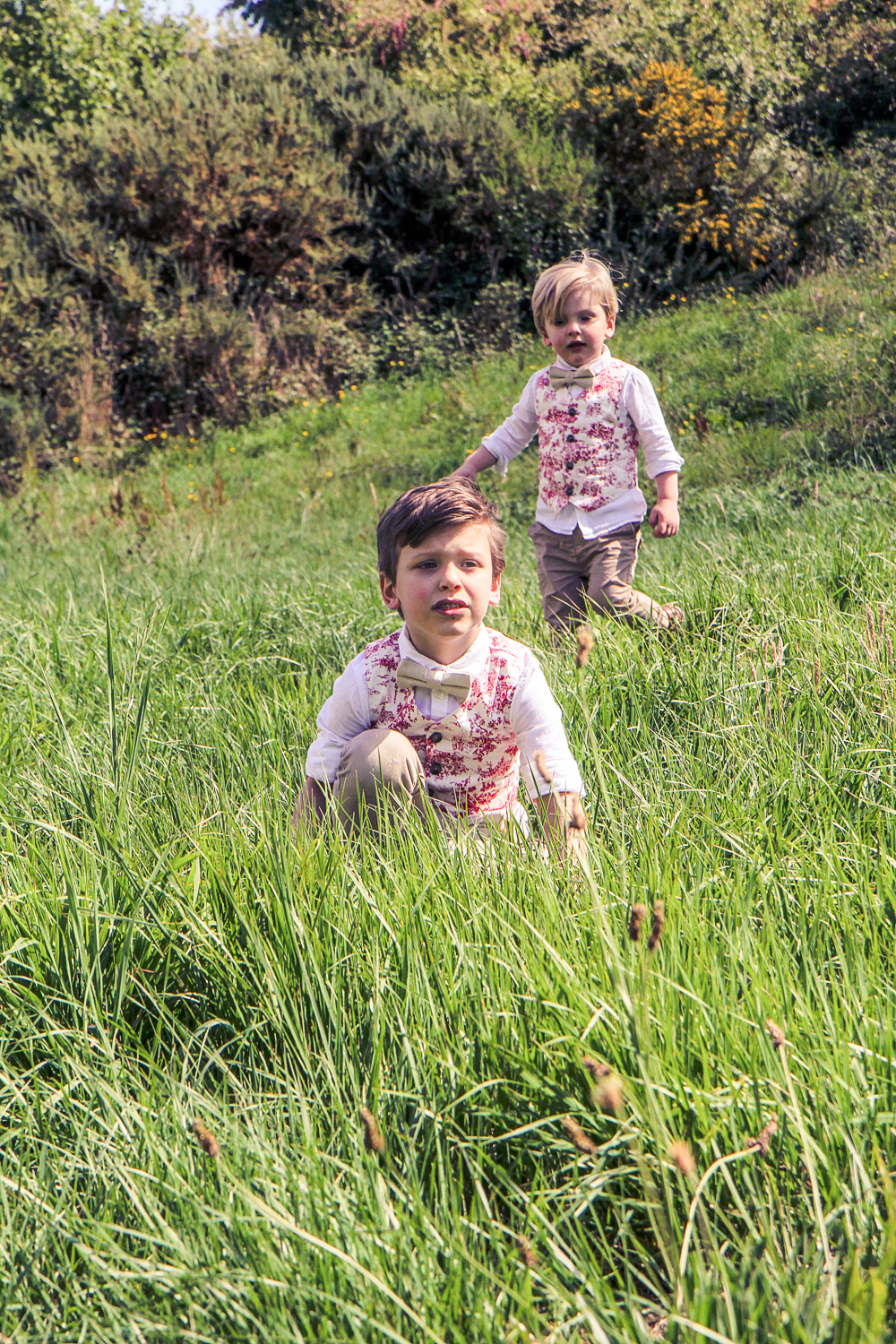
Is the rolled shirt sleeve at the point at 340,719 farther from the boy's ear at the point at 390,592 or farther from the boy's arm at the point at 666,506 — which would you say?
the boy's arm at the point at 666,506

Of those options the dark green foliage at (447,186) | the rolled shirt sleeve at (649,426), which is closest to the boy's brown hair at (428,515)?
the rolled shirt sleeve at (649,426)

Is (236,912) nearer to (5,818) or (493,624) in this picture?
(5,818)

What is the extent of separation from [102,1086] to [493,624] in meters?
2.70

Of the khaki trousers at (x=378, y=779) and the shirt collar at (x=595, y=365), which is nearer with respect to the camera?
the khaki trousers at (x=378, y=779)

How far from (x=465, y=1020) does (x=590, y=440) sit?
3069mm

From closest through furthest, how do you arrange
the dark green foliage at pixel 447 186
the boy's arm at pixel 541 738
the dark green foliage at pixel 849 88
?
the boy's arm at pixel 541 738
the dark green foliage at pixel 447 186
the dark green foliage at pixel 849 88

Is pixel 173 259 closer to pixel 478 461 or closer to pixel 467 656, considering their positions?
pixel 478 461

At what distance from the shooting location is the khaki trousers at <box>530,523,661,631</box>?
3938mm

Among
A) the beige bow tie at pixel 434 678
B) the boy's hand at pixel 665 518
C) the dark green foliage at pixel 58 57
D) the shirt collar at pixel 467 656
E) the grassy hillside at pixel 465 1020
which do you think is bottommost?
the grassy hillside at pixel 465 1020

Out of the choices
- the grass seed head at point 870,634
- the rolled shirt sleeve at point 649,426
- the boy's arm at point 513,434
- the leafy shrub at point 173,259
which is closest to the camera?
the grass seed head at point 870,634

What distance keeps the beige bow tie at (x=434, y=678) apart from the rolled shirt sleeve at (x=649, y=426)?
1.89m

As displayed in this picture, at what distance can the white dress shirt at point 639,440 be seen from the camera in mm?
4059

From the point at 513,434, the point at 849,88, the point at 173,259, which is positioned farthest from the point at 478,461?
the point at 849,88

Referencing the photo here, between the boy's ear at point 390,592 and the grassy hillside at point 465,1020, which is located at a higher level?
the boy's ear at point 390,592
